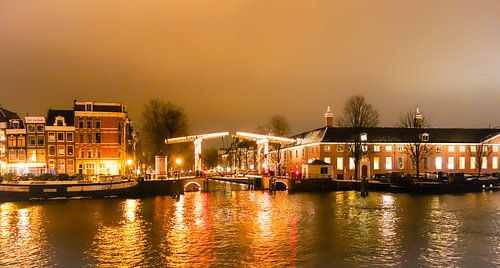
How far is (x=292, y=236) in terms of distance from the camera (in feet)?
76.7

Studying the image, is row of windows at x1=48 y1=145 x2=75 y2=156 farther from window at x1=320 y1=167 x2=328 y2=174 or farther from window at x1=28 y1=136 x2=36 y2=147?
window at x1=320 y1=167 x2=328 y2=174

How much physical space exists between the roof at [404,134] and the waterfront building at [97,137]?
31.1 m

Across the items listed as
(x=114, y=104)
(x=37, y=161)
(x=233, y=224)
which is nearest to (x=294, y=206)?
(x=233, y=224)

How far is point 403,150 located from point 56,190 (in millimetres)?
51637

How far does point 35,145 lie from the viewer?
6588cm

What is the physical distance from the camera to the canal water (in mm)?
18578

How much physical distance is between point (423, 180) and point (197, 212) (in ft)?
118

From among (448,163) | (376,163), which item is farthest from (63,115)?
(448,163)

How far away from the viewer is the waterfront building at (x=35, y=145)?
65812 mm

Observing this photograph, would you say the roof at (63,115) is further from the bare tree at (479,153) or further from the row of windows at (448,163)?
the bare tree at (479,153)

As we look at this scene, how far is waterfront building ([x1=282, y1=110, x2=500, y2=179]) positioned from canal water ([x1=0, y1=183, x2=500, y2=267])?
3455 centimetres

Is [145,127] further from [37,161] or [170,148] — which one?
[37,161]

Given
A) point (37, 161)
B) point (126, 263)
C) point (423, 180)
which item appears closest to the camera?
point (126, 263)

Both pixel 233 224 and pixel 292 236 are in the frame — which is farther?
pixel 233 224
